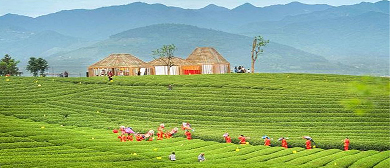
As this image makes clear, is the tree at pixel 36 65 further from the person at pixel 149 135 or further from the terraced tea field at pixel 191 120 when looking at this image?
the person at pixel 149 135

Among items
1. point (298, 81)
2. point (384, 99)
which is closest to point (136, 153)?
point (384, 99)

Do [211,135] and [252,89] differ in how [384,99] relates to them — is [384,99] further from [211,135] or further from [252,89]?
[211,135]

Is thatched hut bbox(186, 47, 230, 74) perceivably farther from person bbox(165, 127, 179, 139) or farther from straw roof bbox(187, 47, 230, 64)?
person bbox(165, 127, 179, 139)

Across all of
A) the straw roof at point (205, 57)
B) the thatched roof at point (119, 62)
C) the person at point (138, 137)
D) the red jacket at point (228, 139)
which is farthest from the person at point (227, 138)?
the straw roof at point (205, 57)

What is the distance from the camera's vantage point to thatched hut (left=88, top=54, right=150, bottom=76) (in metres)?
90.8

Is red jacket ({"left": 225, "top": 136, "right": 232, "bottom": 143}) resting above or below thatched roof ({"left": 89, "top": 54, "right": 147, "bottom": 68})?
below

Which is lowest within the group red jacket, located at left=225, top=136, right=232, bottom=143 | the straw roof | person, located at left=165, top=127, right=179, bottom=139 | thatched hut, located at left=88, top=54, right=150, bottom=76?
red jacket, located at left=225, top=136, right=232, bottom=143

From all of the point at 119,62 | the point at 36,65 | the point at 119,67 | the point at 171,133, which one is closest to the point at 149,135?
the point at 171,133

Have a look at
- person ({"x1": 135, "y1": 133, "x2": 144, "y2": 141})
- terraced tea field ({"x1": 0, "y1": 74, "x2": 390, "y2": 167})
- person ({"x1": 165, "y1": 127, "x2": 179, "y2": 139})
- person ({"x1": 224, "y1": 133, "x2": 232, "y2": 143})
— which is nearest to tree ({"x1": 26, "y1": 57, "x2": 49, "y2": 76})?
terraced tea field ({"x1": 0, "y1": 74, "x2": 390, "y2": 167})

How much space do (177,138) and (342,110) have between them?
17.6 metres

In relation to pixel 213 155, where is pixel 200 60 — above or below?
above

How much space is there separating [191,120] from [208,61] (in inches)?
1850

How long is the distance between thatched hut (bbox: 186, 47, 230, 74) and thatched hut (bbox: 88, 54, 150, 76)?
8.21 metres

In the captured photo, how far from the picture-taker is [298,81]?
68562 millimetres
